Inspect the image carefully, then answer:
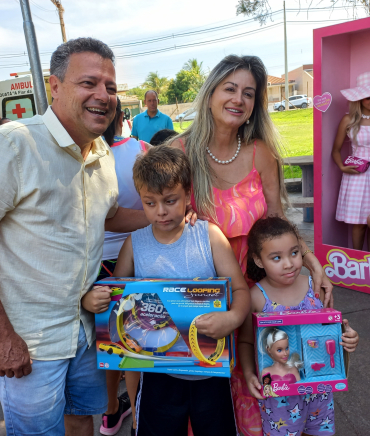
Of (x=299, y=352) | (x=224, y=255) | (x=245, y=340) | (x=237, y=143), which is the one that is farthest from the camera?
(x=237, y=143)

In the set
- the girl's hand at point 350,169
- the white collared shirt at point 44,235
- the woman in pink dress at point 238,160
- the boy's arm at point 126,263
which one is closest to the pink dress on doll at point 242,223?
the woman in pink dress at point 238,160

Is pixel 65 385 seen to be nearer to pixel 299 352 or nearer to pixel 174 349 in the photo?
pixel 174 349

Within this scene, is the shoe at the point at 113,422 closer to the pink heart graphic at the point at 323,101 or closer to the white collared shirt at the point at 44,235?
the white collared shirt at the point at 44,235

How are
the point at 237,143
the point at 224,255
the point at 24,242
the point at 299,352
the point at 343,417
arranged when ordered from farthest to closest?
the point at 343,417 → the point at 237,143 → the point at 224,255 → the point at 299,352 → the point at 24,242

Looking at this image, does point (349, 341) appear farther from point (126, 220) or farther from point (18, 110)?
point (18, 110)

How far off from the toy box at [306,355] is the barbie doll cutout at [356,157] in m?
2.78

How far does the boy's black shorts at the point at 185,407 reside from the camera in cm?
160

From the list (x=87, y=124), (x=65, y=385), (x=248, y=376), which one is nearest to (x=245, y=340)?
(x=248, y=376)

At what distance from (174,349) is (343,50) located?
12.9 ft

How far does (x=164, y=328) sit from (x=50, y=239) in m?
0.55

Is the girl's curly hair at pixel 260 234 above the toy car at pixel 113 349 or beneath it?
above

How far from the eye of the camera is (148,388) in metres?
1.66

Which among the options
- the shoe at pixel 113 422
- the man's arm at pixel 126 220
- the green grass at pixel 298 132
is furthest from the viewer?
the green grass at pixel 298 132

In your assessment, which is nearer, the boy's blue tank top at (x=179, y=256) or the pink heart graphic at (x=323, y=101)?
the boy's blue tank top at (x=179, y=256)
